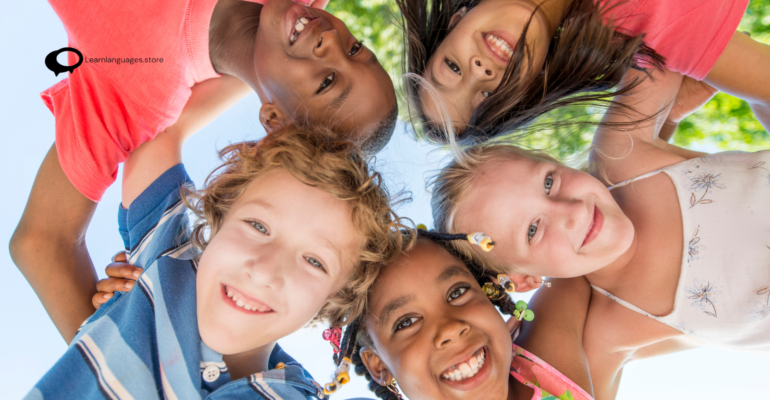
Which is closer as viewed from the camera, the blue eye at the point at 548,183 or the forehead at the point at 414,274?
the forehead at the point at 414,274

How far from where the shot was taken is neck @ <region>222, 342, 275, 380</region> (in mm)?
1420

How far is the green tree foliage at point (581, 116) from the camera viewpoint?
1828 mm

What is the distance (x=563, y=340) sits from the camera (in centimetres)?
148

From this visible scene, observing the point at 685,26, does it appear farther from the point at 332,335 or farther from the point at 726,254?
the point at 332,335

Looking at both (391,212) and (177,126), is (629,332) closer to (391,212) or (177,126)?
(391,212)

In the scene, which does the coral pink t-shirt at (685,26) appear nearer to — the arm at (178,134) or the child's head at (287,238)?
the child's head at (287,238)

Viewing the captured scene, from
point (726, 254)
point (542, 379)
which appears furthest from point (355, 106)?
point (726, 254)

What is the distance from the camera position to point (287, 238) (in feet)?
4.02

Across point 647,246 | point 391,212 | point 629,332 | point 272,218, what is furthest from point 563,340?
point 272,218

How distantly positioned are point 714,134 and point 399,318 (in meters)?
2.04

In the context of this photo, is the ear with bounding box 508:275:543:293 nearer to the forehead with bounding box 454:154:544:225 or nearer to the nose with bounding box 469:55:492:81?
the forehead with bounding box 454:154:544:225

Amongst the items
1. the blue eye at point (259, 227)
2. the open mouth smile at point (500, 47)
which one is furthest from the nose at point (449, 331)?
the open mouth smile at point (500, 47)

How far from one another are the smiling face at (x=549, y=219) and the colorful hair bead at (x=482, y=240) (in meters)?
0.08

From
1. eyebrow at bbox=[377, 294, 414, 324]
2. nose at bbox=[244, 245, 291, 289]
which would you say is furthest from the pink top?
nose at bbox=[244, 245, 291, 289]
